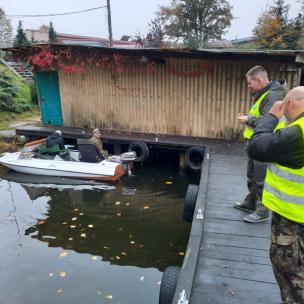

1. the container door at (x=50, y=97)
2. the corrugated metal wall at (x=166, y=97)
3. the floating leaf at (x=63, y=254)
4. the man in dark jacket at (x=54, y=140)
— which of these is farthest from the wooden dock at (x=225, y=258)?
the container door at (x=50, y=97)

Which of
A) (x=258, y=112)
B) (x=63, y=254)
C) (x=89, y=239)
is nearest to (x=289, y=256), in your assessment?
(x=258, y=112)

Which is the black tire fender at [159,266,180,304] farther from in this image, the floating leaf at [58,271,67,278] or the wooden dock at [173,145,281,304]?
the floating leaf at [58,271,67,278]

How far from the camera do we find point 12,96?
17.2 m

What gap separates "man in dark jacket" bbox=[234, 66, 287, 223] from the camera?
4285 mm

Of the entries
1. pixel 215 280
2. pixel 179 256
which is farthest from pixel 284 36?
pixel 215 280

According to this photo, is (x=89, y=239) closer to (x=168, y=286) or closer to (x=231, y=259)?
(x=168, y=286)

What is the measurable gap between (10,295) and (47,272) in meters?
0.69

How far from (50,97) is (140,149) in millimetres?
4488

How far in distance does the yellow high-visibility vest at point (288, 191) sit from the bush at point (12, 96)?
51.8 feet

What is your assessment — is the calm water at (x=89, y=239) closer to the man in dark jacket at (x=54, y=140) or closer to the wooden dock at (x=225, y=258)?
the man in dark jacket at (x=54, y=140)

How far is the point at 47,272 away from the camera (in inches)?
225

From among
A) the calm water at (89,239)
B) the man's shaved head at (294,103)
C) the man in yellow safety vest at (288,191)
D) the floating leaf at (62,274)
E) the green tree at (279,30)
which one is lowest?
the calm water at (89,239)

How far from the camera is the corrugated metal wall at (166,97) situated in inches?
404

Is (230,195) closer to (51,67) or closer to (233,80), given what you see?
(233,80)
